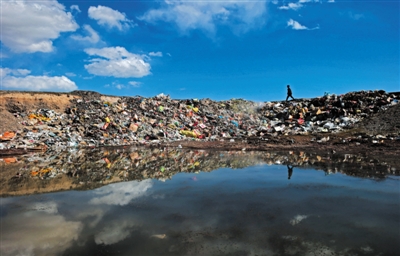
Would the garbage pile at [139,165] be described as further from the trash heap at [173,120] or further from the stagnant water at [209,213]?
the trash heap at [173,120]

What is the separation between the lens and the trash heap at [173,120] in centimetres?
1283

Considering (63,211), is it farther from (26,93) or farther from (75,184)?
(26,93)

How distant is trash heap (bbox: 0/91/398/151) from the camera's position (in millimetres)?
12828

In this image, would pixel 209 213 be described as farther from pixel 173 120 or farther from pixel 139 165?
pixel 173 120

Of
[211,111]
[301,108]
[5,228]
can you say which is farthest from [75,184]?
[301,108]

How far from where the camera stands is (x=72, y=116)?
14680mm

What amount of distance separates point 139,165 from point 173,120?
850 centimetres

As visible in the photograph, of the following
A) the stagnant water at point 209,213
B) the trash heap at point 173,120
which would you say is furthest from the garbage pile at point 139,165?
the trash heap at point 173,120

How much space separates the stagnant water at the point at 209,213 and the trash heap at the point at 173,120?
19.3 ft

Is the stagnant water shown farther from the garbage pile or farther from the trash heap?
the trash heap

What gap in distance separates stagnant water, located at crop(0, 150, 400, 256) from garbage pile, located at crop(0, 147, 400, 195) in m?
0.08

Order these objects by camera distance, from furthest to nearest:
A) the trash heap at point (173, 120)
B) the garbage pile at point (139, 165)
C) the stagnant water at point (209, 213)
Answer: the trash heap at point (173, 120) < the garbage pile at point (139, 165) < the stagnant water at point (209, 213)

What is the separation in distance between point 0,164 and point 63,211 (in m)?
Answer: 5.70

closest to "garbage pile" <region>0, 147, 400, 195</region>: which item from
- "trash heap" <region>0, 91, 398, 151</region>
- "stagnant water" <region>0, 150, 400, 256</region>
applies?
"stagnant water" <region>0, 150, 400, 256</region>
